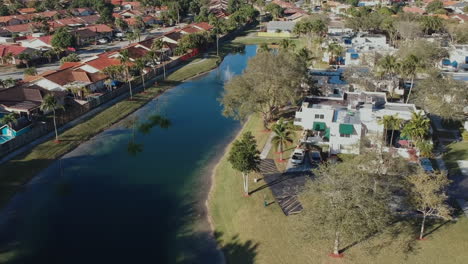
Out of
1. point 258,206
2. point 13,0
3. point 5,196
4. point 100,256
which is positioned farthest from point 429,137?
point 13,0

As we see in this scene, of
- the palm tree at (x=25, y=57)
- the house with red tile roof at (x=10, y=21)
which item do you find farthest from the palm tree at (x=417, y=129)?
the house with red tile roof at (x=10, y=21)

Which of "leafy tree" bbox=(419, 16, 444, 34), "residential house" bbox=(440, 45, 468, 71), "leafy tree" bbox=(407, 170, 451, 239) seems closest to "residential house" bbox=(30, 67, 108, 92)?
"leafy tree" bbox=(407, 170, 451, 239)

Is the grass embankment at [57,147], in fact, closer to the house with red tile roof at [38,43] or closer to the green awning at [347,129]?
the green awning at [347,129]

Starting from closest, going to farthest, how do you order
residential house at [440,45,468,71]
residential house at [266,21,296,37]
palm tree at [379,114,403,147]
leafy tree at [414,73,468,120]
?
1. palm tree at [379,114,403,147]
2. leafy tree at [414,73,468,120]
3. residential house at [440,45,468,71]
4. residential house at [266,21,296,37]

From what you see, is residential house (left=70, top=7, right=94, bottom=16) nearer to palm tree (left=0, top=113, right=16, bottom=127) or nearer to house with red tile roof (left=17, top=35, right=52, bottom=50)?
house with red tile roof (left=17, top=35, right=52, bottom=50)

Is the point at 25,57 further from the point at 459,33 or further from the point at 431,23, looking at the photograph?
the point at 431,23

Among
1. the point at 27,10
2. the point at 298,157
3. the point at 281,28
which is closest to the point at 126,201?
the point at 298,157
